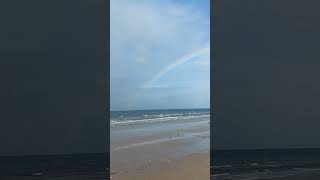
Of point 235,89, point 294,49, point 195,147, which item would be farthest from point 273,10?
point 195,147

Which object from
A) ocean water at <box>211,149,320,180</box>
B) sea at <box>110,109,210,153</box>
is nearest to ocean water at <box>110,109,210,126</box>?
sea at <box>110,109,210,153</box>

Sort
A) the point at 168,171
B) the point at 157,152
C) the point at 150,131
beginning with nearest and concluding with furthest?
the point at 168,171 < the point at 157,152 < the point at 150,131

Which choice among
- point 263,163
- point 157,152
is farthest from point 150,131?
point 263,163

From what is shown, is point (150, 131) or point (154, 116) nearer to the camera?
point (150, 131)

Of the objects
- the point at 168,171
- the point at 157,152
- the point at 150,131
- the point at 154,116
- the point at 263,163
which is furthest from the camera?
the point at 154,116

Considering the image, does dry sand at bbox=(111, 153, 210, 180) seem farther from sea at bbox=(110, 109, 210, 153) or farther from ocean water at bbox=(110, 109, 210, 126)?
ocean water at bbox=(110, 109, 210, 126)

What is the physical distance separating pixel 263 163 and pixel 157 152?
286 centimetres

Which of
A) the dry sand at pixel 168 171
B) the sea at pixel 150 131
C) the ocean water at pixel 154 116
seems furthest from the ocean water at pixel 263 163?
the ocean water at pixel 154 116

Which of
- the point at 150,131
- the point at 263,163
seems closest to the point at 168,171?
the point at 263,163

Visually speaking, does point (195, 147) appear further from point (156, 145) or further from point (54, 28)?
point (54, 28)

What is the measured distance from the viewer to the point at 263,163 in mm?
5984

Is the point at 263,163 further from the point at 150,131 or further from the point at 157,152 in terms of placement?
the point at 150,131

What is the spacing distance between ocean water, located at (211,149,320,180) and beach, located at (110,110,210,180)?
22 cm

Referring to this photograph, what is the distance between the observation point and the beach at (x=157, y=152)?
5.36 metres
